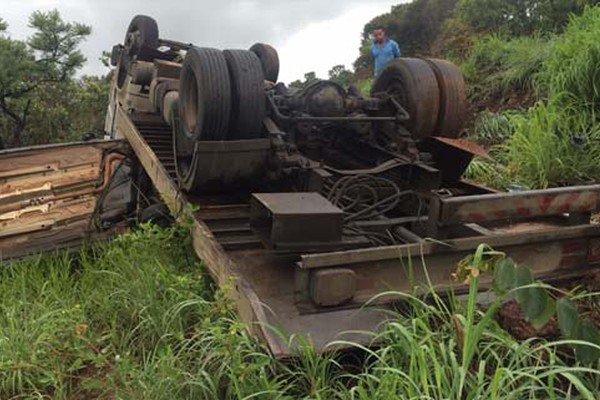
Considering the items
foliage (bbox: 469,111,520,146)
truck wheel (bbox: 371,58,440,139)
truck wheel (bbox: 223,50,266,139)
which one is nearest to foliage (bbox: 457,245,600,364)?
truck wheel (bbox: 223,50,266,139)

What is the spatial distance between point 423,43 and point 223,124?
616 inches

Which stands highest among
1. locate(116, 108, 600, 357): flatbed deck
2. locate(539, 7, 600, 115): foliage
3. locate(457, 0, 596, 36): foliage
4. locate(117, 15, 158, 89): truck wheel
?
locate(457, 0, 596, 36): foliage

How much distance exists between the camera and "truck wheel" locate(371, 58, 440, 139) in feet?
Result: 13.2

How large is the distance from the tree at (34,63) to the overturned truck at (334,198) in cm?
1286

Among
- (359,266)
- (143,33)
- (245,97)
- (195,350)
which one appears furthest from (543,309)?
(143,33)

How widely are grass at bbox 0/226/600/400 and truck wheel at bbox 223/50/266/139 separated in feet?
2.42

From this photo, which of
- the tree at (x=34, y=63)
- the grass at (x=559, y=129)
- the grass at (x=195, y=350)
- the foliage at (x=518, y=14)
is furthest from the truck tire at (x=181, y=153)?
the tree at (x=34, y=63)

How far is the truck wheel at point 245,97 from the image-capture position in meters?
3.42

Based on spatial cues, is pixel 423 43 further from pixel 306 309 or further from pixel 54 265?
pixel 306 309

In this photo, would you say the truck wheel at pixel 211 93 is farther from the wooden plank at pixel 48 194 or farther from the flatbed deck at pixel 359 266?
the wooden plank at pixel 48 194

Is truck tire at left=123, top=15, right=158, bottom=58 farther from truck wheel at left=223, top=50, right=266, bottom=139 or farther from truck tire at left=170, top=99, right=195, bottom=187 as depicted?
truck wheel at left=223, top=50, right=266, bottom=139

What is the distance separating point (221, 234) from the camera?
336cm

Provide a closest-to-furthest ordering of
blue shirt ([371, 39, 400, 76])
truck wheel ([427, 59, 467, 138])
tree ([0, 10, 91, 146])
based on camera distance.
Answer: truck wheel ([427, 59, 467, 138]) < blue shirt ([371, 39, 400, 76]) < tree ([0, 10, 91, 146])

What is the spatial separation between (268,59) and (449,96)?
121 inches
